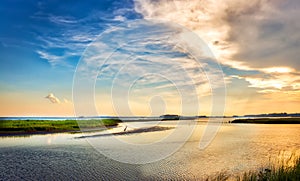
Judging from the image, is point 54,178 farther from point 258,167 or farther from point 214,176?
point 258,167

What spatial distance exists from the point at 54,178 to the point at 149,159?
8.42 meters

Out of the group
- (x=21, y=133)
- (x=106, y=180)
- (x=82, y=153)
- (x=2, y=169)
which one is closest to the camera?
(x=106, y=180)

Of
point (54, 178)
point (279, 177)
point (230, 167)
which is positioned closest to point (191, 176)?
point (230, 167)

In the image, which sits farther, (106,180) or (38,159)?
(38,159)

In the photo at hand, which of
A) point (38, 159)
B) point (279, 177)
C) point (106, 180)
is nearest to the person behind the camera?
point (279, 177)

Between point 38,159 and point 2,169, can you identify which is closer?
point 2,169

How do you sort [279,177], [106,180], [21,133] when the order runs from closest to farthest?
[279,177], [106,180], [21,133]

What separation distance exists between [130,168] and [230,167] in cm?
690

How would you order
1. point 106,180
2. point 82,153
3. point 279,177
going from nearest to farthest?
1. point 279,177
2. point 106,180
3. point 82,153

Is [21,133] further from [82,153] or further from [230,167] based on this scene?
[230,167]

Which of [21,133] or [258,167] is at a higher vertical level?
[21,133]

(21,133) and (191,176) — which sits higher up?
(21,133)

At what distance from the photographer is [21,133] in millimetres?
45938

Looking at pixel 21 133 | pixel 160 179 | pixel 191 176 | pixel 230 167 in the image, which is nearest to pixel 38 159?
pixel 160 179
